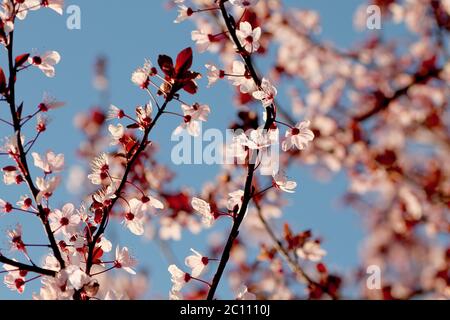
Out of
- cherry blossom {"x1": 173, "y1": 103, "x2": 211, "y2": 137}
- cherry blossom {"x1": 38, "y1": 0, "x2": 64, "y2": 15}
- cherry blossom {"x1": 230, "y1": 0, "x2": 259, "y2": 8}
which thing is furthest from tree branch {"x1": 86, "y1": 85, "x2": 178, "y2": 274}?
cherry blossom {"x1": 38, "y1": 0, "x2": 64, "y2": 15}

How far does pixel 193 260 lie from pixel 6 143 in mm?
960

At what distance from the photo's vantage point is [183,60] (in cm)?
216

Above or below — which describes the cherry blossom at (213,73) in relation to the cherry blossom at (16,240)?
above

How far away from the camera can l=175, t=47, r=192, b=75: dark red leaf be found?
216cm

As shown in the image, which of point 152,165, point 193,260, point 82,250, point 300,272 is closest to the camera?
point 82,250

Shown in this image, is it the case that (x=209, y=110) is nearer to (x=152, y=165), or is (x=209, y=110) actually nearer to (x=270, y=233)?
(x=270, y=233)

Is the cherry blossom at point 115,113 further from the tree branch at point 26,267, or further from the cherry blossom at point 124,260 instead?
the tree branch at point 26,267

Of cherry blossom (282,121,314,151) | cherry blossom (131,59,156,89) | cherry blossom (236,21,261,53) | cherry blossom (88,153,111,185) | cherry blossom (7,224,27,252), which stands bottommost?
cherry blossom (7,224,27,252)

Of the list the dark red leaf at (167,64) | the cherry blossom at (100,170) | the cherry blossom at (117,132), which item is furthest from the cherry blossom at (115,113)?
the dark red leaf at (167,64)

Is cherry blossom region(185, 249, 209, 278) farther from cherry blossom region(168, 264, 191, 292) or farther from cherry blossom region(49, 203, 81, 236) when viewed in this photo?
cherry blossom region(49, 203, 81, 236)

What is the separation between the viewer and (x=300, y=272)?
339 centimetres

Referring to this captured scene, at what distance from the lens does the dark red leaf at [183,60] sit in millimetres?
2160

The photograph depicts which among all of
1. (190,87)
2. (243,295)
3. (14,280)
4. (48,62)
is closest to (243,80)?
(190,87)
